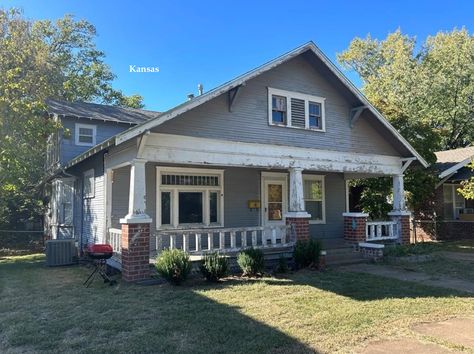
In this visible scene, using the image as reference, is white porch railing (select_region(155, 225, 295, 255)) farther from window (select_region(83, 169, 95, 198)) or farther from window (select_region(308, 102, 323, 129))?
window (select_region(308, 102, 323, 129))

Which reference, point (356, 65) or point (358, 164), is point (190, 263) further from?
point (356, 65)

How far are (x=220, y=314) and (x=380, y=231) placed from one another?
8.61m

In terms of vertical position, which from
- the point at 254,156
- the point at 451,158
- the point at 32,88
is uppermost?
the point at 32,88

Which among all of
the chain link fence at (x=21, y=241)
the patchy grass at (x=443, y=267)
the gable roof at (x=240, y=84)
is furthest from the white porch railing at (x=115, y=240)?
the chain link fence at (x=21, y=241)

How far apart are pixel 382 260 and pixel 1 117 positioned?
13.0m

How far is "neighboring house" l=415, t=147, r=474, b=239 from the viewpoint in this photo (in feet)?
62.5

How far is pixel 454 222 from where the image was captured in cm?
1947

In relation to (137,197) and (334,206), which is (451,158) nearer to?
(334,206)

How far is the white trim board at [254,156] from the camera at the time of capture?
31.3 ft

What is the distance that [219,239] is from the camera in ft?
35.0

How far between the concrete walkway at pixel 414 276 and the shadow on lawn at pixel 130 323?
4.16 metres

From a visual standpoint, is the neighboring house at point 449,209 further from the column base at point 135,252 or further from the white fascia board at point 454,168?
the column base at point 135,252

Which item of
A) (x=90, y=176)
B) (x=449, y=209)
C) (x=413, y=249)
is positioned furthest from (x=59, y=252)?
(x=449, y=209)

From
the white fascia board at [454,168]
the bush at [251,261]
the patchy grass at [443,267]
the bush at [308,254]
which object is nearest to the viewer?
the bush at [251,261]
